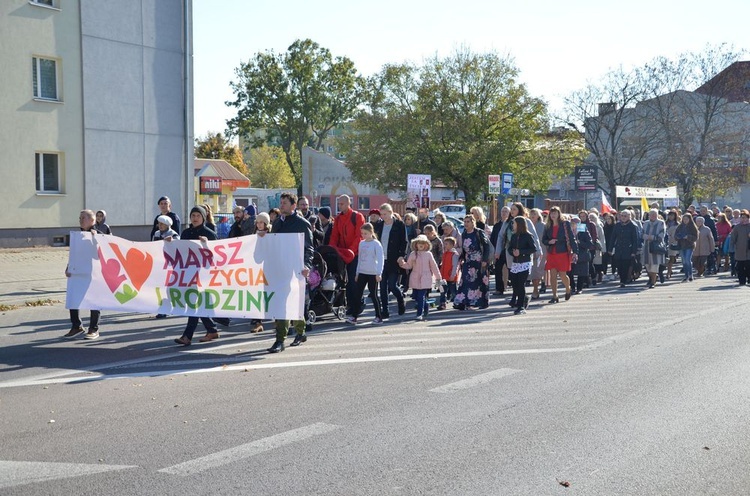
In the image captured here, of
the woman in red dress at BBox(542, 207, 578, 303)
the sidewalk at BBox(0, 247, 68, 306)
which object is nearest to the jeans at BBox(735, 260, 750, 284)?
the woman in red dress at BBox(542, 207, 578, 303)

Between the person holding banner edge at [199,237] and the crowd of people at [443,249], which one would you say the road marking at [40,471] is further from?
the person holding banner edge at [199,237]

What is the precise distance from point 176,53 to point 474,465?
2772cm

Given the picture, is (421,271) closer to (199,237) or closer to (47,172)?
(199,237)

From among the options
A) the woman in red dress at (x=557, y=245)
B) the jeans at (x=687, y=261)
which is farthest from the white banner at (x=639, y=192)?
the woman in red dress at (x=557, y=245)

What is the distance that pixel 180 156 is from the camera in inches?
1227

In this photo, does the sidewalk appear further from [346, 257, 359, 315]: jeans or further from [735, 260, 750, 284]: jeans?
[735, 260, 750, 284]: jeans

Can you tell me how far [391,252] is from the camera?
14.6 meters

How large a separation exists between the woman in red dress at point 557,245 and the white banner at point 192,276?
7727 mm

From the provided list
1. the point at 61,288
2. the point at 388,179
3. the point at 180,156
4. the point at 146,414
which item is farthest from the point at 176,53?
the point at 146,414

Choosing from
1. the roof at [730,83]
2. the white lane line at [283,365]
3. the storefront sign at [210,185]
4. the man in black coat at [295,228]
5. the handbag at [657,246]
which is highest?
the roof at [730,83]

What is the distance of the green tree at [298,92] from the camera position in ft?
224

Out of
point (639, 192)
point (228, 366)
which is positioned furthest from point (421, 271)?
point (639, 192)

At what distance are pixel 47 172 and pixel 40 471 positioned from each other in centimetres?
2435

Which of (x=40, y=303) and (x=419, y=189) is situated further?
(x=419, y=189)
